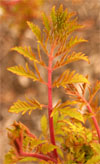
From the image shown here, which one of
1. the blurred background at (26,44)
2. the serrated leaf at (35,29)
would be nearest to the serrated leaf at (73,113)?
the serrated leaf at (35,29)

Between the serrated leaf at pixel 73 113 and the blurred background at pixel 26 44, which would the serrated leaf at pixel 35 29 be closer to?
the serrated leaf at pixel 73 113

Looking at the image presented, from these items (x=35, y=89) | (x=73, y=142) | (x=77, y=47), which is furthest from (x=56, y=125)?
(x=77, y=47)

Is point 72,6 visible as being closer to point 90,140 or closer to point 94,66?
point 94,66

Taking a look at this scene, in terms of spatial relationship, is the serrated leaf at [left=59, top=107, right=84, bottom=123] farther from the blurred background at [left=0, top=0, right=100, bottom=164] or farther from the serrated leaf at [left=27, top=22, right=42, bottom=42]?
the blurred background at [left=0, top=0, right=100, bottom=164]

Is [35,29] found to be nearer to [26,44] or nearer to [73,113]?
[73,113]

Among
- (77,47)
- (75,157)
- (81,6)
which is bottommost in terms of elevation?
(75,157)

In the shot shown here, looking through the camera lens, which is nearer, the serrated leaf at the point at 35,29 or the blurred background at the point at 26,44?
the serrated leaf at the point at 35,29

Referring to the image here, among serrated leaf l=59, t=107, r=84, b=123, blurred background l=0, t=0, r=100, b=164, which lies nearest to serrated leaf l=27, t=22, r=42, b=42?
serrated leaf l=59, t=107, r=84, b=123

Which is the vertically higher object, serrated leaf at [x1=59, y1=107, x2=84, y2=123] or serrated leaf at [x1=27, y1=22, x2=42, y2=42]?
serrated leaf at [x1=27, y1=22, x2=42, y2=42]
